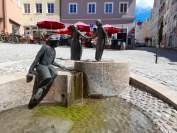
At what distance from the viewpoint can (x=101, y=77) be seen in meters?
8.66

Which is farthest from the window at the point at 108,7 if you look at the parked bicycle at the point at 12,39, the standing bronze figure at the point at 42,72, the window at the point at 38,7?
the standing bronze figure at the point at 42,72

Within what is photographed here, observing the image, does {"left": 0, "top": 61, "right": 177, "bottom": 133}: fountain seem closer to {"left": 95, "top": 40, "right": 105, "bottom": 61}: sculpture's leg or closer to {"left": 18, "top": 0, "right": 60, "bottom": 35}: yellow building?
{"left": 95, "top": 40, "right": 105, "bottom": 61}: sculpture's leg

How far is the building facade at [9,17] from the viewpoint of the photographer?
34156 millimetres

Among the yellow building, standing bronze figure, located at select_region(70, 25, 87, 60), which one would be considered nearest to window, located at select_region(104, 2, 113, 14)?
the yellow building

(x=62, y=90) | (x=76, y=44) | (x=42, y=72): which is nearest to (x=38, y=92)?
(x=42, y=72)

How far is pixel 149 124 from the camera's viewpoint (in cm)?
624

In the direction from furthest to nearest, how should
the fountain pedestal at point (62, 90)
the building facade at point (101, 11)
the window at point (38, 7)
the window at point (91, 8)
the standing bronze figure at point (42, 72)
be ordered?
the window at point (38, 7)
the window at point (91, 8)
the building facade at point (101, 11)
the fountain pedestal at point (62, 90)
the standing bronze figure at point (42, 72)

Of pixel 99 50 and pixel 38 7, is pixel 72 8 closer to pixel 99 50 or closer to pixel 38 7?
pixel 38 7

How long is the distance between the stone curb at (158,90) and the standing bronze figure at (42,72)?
2.49 m

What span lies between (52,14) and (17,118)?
4011 cm

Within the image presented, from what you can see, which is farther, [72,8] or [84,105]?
[72,8]

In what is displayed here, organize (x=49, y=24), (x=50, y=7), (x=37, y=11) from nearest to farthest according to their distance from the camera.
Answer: (x=49, y=24), (x=50, y=7), (x=37, y=11)

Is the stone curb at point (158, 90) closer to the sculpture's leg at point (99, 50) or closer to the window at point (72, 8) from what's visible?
the sculpture's leg at point (99, 50)

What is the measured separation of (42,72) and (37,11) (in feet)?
131
